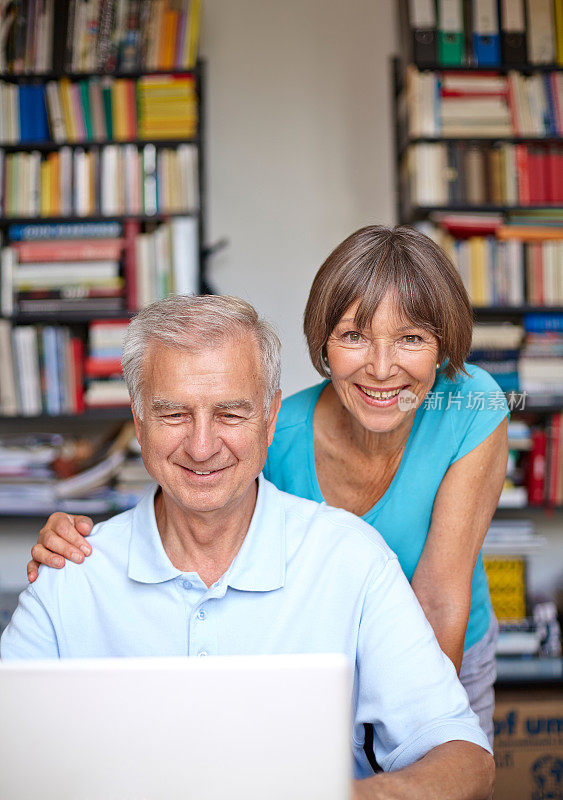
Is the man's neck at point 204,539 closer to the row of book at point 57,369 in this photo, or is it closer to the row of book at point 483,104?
the row of book at point 57,369

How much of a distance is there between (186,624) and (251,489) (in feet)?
0.76

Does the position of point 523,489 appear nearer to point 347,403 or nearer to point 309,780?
point 347,403

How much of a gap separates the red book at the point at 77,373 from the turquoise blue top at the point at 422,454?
1519mm

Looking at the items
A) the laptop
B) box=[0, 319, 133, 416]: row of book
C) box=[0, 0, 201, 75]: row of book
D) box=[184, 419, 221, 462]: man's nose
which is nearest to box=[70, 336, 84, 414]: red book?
box=[0, 319, 133, 416]: row of book

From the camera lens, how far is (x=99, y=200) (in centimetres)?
287

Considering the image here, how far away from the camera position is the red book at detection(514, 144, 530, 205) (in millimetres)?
2865

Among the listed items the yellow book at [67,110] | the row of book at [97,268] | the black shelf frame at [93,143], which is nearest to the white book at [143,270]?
the row of book at [97,268]

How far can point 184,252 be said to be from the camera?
Result: 285 centimetres

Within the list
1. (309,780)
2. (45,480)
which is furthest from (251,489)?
(45,480)

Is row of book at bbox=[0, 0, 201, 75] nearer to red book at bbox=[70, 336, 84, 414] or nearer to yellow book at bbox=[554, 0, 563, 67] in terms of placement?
red book at bbox=[70, 336, 84, 414]

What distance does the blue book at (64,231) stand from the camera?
2867 mm

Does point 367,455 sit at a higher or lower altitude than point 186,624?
higher

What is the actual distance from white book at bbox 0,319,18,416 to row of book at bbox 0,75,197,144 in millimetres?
656

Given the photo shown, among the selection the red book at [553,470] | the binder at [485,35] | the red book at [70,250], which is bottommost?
the red book at [553,470]
